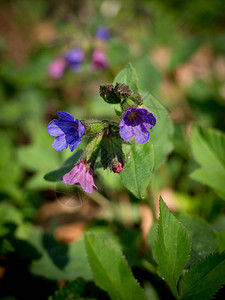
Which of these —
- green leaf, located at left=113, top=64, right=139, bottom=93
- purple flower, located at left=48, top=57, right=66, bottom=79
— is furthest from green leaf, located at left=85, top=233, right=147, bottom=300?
purple flower, located at left=48, top=57, right=66, bottom=79

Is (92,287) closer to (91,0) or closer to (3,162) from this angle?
(3,162)

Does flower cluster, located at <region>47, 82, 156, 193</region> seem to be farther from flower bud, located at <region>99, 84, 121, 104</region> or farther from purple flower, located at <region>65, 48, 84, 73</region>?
purple flower, located at <region>65, 48, 84, 73</region>

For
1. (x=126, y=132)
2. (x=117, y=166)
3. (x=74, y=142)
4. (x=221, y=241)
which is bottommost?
(x=221, y=241)

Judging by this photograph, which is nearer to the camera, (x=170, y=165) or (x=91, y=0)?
(x=170, y=165)

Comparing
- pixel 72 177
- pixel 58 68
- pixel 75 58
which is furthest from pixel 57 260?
pixel 58 68

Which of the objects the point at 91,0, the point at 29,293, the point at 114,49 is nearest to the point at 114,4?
the point at 91,0

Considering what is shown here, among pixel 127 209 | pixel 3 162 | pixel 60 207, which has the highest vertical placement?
pixel 3 162

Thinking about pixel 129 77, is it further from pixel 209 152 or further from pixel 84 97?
pixel 84 97

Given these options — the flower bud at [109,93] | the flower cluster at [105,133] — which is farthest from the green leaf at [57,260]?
the flower bud at [109,93]
